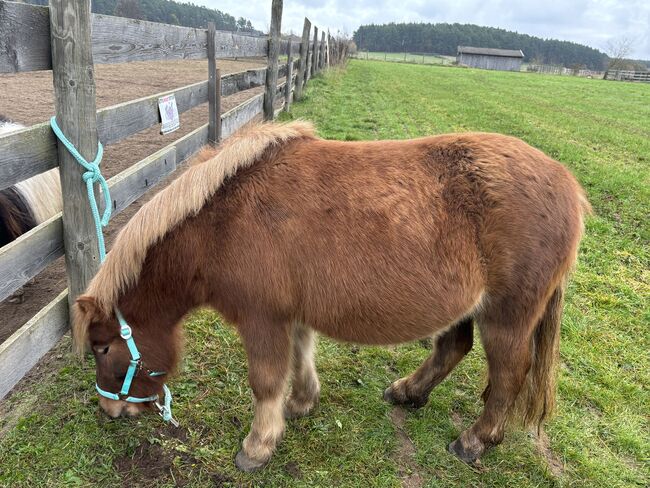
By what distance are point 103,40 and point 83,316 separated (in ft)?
5.17

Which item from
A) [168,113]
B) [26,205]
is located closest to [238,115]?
[168,113]

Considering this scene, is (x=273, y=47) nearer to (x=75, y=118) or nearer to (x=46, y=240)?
(x=75, y=118)

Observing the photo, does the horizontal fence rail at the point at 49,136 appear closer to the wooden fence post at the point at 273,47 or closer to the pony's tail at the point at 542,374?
the pony's tail at the point at 542,374

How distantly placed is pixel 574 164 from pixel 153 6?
44.3m

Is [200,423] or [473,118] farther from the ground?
[473,118]

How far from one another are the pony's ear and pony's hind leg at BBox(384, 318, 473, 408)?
1895mm

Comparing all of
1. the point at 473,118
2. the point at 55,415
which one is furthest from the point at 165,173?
the point at 473,118

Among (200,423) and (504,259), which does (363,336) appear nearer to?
(504,259)

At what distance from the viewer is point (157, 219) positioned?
2.17m

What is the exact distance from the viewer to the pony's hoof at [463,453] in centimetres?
261

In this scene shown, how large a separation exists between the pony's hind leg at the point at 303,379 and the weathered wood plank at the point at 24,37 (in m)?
1.87

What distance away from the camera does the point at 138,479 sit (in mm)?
2297

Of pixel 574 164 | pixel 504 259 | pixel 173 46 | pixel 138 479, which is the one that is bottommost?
pixel 138 479

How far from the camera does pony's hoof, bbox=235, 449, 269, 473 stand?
2422 millimetres
